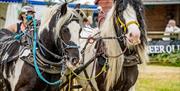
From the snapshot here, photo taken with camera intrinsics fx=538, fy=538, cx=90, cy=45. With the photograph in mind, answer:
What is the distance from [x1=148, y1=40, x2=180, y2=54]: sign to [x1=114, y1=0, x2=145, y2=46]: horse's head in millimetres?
13700

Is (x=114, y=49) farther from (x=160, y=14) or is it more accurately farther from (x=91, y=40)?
(x=160, y=14)

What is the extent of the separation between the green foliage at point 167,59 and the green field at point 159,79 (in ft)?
3.77

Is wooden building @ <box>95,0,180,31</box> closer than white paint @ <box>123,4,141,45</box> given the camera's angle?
No

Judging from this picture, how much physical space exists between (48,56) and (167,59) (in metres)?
13.7

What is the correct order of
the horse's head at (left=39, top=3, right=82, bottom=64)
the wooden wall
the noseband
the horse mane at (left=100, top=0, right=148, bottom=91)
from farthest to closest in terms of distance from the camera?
the wooden wall
the horse mane at (left=100, top=0, right=148, bottom=91)
the noseband
the horse's head at (left=39, top=3, right=82, bottom=64)

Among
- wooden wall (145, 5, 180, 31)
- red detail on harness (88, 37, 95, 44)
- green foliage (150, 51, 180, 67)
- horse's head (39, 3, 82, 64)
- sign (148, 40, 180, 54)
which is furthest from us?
wooden wall (145, 5, 180, 31)

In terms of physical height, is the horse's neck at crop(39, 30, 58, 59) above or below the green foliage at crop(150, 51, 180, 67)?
above

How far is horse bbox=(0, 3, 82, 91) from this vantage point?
7086 mm

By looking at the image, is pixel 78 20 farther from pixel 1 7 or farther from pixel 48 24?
pixel 1 7

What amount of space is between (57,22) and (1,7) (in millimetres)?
11802

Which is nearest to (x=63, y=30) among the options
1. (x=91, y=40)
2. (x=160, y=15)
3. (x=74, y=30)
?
(x=74, y=30)

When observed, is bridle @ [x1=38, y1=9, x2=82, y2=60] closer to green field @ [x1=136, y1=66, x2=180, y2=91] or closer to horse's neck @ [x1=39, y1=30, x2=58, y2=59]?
horse's neck @ [x1=39, y1=30, x2=58, y2=59]

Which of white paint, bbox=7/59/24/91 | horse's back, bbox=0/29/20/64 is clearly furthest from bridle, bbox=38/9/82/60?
horse's back, bbox=0/29/20/64

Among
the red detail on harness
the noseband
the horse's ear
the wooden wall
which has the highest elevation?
the horse's ear
